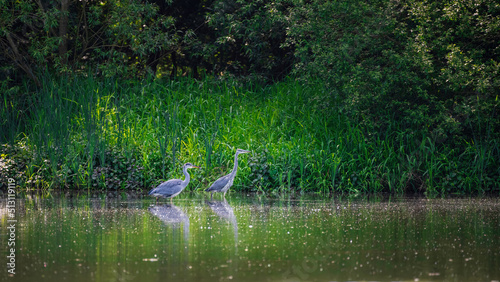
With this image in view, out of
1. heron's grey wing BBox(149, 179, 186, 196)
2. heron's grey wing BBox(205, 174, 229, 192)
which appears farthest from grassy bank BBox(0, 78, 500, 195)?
heron's grey wing BBox(149, 179, 186, 196)

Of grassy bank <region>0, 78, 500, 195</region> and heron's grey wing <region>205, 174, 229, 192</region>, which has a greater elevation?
grassy bank <region>0, 78, 500, 195</region>

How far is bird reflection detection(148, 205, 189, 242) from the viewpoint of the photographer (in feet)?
27.4

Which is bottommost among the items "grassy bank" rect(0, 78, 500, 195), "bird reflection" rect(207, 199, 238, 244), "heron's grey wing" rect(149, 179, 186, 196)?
"bird reflection" rect(207, 199, 238, 244)

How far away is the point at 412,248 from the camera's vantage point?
6.60m

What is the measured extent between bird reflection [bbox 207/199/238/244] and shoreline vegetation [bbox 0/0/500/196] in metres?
2.17

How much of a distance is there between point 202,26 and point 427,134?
8.75 m

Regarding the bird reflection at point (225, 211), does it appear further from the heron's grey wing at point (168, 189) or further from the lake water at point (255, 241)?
the heron's grey wing at point (168, 189)

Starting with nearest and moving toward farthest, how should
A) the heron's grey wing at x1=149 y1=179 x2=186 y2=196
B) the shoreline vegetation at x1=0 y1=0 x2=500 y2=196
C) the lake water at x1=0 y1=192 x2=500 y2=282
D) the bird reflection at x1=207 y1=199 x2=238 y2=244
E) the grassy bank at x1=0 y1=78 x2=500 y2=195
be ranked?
the lake water at x1=0 y1=192 x2=500 y2=282 → the bird reflection at x1=207 y1=199 x2=238 y2=244 → the heron's grey wing at x1=149 y1=179 x2=186 y2=196 → the shoreline vegetation at x1=0 y1=0 x2=500 y2=196 → the grassy bank at x1=0 y1=78 x2=500 y2=195

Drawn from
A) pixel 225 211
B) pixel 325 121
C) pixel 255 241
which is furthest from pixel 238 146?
pixel 255 241

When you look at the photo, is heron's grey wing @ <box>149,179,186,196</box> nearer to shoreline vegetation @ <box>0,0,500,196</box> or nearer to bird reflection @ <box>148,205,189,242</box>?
bird reflection @ <box>148,205,189,242</box>

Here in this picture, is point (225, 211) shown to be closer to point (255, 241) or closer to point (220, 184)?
point (220, 184)

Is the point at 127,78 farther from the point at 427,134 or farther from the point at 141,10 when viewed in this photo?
the point at 427,134

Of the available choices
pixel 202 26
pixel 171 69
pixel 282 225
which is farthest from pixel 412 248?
pixel 171 69

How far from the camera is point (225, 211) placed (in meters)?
9.95
